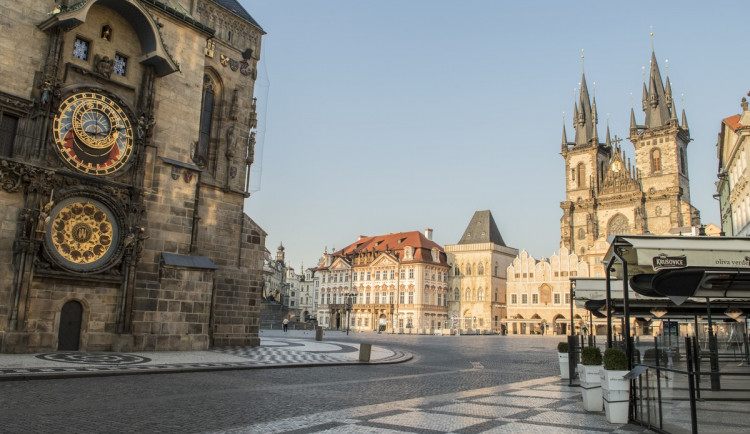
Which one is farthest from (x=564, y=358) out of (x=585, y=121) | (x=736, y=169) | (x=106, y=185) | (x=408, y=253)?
(x=585, y=121)

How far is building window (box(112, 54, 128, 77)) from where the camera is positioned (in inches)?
844

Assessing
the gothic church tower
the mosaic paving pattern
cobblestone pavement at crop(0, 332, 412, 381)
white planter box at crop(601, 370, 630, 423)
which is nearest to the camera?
white planter box at crop(601, 370, 630, 423)

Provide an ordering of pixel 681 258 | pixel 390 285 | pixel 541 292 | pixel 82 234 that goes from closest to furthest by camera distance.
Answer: pixel 681 258
pixel 82 234
pixel 541 292
pixel 390 285

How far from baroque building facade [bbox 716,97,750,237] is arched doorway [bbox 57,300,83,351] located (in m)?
35.2

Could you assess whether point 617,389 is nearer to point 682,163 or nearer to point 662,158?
point 662,158

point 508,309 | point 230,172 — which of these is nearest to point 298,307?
point 508,309

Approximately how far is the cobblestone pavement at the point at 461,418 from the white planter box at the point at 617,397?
179 millimetres

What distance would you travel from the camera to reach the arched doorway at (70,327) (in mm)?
18844

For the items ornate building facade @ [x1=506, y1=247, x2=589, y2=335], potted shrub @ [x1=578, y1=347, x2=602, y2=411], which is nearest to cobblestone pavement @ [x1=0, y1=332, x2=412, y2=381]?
potted shrub @ [x1=578, y1=347, x2=602, y2=411]

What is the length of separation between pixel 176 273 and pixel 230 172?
23.0ft

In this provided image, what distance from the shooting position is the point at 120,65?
21.6 m

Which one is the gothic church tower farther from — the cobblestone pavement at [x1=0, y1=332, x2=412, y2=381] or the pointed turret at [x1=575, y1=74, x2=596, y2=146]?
the cobblestone pavement at [x1=0, y1=332, x2=412, y2=381]

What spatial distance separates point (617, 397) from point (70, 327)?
17591 mm

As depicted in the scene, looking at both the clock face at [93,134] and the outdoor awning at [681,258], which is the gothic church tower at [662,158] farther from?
the outdoor awning at [681,258]
